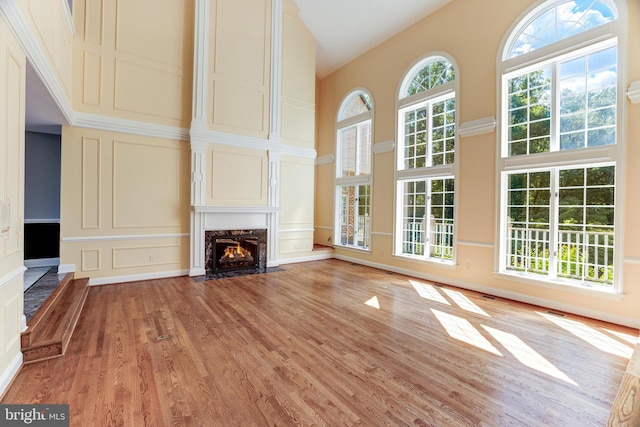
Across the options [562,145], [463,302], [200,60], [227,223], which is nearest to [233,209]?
[227,223]

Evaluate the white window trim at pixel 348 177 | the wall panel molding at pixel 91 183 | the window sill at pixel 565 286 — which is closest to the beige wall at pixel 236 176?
the wall panel molding at pixel 91 183

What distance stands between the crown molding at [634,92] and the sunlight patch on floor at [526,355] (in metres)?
3.07

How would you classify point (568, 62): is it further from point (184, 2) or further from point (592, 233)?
point (184, 2)

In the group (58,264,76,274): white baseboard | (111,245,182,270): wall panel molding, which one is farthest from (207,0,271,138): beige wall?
(58,264,76,274): white baseboard

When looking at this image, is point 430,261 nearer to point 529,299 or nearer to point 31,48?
point 529,299

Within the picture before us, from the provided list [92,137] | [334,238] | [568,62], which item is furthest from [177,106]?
[568,62]

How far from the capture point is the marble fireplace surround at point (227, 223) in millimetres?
5508

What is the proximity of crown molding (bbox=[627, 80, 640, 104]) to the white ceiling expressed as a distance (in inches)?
127

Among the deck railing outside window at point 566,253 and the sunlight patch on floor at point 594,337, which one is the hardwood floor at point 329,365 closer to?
the sunlight patch on floor at point 594,337

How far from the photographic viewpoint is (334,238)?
7.86 meters

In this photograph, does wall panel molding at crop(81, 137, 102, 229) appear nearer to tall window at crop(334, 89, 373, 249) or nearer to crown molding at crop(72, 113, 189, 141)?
crown molding at crop(72, 113, 189, 141)

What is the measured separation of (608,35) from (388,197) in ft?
12.8

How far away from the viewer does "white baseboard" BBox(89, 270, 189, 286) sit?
4.78 meters

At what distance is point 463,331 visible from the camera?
3182 millimetres
